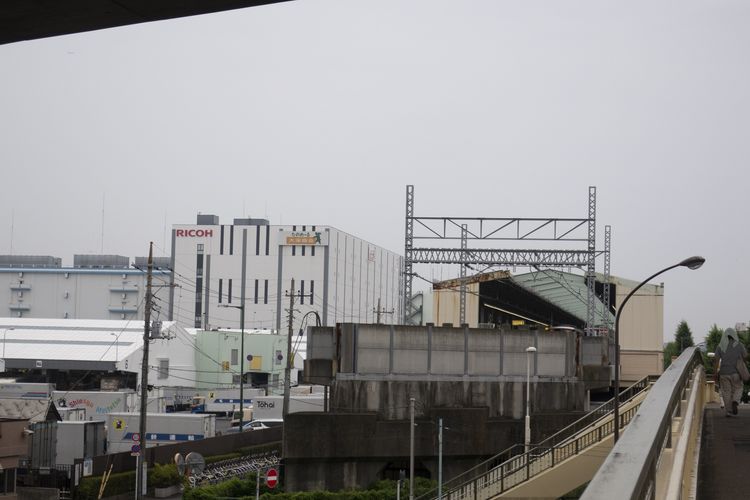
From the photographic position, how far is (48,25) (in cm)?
623

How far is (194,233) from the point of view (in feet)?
355

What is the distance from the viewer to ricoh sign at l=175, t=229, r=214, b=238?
108 metres

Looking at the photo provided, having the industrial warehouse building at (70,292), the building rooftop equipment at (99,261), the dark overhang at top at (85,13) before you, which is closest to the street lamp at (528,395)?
the dark overhang at top at (85,13)

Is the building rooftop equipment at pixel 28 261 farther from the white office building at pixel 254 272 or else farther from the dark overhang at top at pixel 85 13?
the dark overhang at top at pixel 85 13

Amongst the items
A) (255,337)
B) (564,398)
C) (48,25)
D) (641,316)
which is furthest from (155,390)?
(48,25)

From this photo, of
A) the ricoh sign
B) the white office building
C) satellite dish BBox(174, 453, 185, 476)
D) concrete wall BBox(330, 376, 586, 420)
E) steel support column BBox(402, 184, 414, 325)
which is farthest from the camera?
the ricoh sign

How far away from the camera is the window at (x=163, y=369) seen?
261ft

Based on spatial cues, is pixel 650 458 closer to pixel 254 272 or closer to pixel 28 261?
pixel 254 272

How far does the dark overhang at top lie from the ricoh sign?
337 ft

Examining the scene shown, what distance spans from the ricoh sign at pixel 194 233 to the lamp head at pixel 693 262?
89.3 meters

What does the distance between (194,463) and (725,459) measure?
27.7m

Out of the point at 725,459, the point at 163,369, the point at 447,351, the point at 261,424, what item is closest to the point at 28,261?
the point at 163,369

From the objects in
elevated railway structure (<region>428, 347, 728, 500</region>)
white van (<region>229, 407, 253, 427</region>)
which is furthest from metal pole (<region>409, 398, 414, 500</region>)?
white van (<region>229, 407, 253, 427</region>)

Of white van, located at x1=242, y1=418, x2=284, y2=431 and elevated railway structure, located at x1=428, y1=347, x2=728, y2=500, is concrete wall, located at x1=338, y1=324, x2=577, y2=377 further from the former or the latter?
white van, located at x1=242, y1=418, x2=284, y2=431
